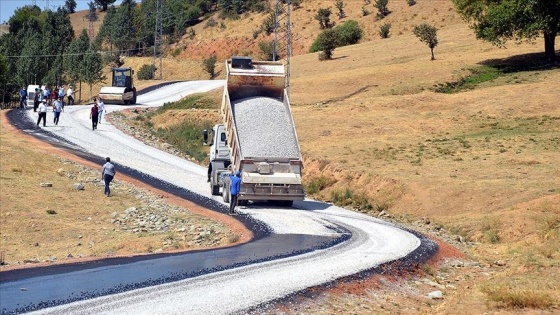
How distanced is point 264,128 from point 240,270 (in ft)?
42.8

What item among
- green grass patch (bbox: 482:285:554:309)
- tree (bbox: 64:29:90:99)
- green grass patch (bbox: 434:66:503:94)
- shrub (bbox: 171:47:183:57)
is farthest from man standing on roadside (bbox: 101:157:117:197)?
shrub (bbox: 171:47:183:57)

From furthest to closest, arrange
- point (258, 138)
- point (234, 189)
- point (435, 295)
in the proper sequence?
point (258, 138), point (234, 189), point (435, 295)

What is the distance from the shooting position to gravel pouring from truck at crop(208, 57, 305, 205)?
3114 cm

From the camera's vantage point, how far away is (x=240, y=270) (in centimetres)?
1973

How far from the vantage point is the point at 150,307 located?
52.5 ft

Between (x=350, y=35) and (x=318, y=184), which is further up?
(x=350, y=35)

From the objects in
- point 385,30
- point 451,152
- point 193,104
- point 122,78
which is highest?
point 385,30

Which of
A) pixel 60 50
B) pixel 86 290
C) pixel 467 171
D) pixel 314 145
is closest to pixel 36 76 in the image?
pixel 60 50

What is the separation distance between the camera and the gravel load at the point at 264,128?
31.5m

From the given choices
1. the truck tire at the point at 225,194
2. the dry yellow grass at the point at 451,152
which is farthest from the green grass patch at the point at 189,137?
the truck tire at the point at 225,194

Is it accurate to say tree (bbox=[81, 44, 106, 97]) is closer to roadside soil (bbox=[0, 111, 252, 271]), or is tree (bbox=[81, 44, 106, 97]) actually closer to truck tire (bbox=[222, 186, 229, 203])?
roadside soil (bbox=[0, 111, 252, 271])

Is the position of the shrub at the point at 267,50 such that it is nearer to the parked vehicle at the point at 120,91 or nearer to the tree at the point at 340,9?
the tree at the point at 340,9

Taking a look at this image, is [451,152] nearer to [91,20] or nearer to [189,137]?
[189,137]

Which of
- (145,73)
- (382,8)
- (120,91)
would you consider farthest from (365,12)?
(120,91)
